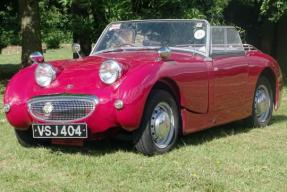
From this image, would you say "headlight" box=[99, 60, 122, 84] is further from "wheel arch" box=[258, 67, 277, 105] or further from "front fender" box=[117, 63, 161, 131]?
"wheel arch" box=[258, 67, 277, 105]

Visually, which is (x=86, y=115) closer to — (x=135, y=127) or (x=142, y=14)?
(x=135, y=127)

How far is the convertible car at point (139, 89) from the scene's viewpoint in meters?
6.15

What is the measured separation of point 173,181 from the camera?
527 centimetres

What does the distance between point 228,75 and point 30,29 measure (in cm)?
A: 810

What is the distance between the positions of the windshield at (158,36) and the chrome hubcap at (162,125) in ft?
3.71

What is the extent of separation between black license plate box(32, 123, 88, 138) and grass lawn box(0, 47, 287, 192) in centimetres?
22

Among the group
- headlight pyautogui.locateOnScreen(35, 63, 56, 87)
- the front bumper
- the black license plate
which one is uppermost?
headlight pyautogui.locateOnScreen(35, 63, 56, 87)

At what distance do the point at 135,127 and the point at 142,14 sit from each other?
26.8 ft

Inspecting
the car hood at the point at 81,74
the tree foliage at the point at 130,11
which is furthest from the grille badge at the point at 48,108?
the tree foliage at the point at 130,11

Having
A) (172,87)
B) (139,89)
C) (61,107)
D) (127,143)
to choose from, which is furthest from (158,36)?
(61,107)

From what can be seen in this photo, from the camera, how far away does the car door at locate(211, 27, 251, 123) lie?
7445 millimetres

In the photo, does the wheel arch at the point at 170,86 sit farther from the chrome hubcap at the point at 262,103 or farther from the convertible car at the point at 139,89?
the chrome hubcap at the point at 262,103

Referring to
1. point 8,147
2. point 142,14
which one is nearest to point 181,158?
point 8,147

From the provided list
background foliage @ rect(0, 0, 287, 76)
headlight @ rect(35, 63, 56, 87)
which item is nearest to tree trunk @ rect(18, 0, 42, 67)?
background foliage @ rect(0, 0, 287, 76)
